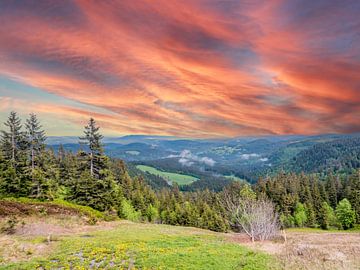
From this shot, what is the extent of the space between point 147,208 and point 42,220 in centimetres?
6081

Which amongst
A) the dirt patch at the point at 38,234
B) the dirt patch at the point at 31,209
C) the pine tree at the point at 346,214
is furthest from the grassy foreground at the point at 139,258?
the pine tree at the point at 346,214

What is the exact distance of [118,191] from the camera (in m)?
77.5

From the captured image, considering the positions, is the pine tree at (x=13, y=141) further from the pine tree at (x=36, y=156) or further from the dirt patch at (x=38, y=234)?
the dirt patch at (x=38, y=234)

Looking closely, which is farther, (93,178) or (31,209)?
(93,178)

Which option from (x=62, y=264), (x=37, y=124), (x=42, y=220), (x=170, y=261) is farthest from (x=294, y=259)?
(x=37, y=124)

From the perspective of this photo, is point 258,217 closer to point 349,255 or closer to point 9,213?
point 349,255

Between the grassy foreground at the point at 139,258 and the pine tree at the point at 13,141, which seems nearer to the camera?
the grassy foreground at the point at 139,258

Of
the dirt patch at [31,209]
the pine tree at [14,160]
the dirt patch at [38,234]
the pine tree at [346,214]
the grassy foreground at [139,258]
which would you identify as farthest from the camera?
the pine tree at [346,214]

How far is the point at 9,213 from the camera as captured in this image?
Answer: 125 feet

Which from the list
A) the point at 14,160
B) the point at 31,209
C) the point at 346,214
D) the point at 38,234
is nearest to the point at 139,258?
the point at 38,234

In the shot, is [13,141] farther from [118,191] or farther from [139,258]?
[139,258]

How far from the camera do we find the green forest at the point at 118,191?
5597 centimetres

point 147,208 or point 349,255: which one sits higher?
point 349,255

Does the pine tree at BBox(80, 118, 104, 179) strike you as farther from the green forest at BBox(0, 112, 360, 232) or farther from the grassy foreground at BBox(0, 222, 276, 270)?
the grassy foreground at BBox(0, 222, 276, 270)
